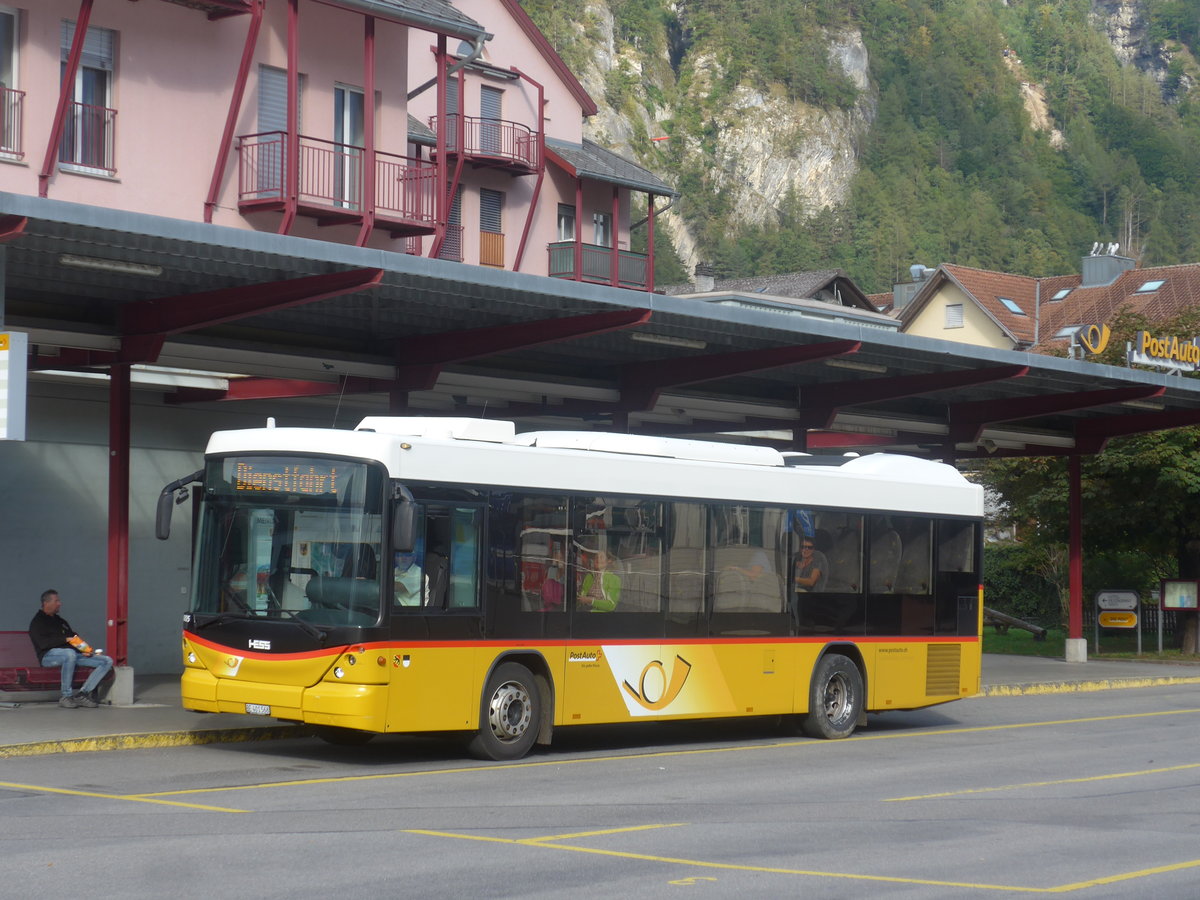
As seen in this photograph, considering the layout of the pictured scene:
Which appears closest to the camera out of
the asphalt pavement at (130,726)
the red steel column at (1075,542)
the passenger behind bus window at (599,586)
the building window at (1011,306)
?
the asphalt pavement at (130,726)

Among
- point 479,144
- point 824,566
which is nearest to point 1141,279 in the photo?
point 479,144

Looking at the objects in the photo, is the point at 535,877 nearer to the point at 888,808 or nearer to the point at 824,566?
the point at 888,808

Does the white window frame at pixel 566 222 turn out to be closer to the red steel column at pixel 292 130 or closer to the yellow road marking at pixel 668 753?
the red steel column at pixel 292 130

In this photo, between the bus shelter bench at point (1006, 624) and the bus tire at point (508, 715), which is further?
the bus shelter bench at point (1006, 624)

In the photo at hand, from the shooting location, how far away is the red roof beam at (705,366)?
72.6 ft

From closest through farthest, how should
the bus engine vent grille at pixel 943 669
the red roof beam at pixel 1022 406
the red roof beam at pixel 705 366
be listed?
the bus engine vent grille at pixel 943 669 < the red roof beam at pixel 705 366 < the red roof beam at pixel 1022 406

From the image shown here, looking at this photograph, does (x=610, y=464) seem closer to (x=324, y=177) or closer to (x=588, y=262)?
(x=324, y=177)

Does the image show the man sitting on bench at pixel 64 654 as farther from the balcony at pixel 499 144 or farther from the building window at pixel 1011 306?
the building window at pixel 1011 306

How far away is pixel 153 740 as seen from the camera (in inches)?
610

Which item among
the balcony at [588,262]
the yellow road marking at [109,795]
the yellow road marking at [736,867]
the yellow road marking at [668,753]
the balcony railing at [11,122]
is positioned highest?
the balcony at [588,262]

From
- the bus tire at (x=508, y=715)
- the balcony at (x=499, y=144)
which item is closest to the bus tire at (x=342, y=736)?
the bus tire at (x=508, y=715)

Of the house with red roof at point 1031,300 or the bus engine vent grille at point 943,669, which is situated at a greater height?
the house with red roof at point 1031,300

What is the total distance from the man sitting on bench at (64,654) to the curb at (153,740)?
279 cm

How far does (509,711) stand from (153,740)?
133 inches
